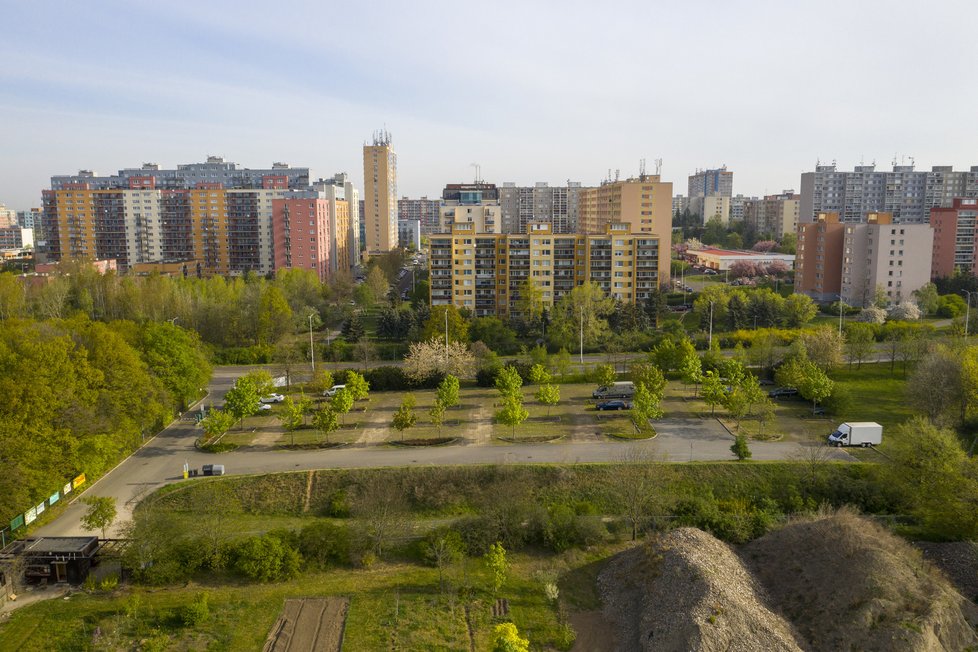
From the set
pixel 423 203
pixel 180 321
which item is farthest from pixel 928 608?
pixel 423 203

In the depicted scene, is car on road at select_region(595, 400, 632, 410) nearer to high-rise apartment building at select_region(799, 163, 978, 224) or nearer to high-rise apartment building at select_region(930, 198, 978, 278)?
high-rise apartment building at select_region(930, 198, 978, 278)

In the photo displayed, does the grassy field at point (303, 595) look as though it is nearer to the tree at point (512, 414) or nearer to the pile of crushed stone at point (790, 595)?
the pile of crushed stone at point (790, 595)

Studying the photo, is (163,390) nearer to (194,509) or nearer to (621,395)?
(194,509)

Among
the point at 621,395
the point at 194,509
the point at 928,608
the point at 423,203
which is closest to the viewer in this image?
the point at 928,608

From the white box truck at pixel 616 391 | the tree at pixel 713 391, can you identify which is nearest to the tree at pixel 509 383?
the white box truck at pixel 616 391

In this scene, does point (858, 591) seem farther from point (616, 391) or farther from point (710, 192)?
point (710, 192)

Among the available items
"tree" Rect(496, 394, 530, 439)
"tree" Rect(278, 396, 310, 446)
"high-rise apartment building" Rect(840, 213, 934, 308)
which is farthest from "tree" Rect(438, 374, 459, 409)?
"high-rise apartment building" Rect(840, 213, 934, 308)

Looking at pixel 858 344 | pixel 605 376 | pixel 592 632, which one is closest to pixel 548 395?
pixel 605 376
